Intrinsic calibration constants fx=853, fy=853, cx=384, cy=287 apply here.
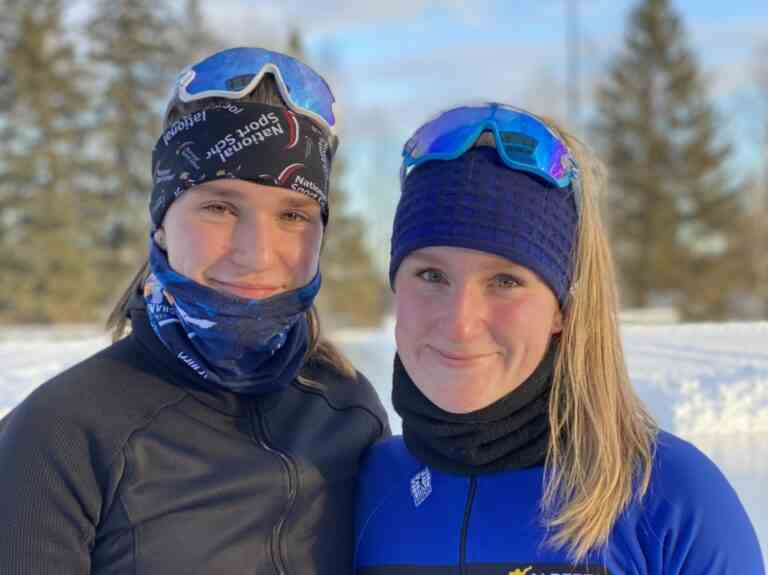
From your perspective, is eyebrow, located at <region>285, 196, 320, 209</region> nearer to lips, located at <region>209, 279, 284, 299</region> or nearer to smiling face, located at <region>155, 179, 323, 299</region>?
smiling face, located at <region>155, 179, 323, 299</region>

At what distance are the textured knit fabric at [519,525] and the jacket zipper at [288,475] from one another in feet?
0.78

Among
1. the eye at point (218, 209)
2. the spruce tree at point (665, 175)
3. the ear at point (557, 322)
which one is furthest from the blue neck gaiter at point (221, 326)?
the spruce tree at point (665, 175)

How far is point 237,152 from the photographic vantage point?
205 centimetres

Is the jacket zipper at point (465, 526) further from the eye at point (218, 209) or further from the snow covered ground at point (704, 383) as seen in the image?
the snow covered ground at point (704, 383)

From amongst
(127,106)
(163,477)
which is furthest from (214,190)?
(127,106)

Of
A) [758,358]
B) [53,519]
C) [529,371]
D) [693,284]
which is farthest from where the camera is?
[693,284]

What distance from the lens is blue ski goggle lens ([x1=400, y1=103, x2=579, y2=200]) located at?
1915mm

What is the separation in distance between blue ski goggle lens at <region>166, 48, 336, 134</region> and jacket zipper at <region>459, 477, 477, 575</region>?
999 mm

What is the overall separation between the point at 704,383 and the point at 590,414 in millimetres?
3260

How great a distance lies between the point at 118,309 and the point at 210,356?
19.5 inches

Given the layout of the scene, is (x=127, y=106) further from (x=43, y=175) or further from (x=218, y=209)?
(x=218, y=209)

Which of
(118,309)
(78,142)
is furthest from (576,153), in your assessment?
(78,142)

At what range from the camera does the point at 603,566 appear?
1822 mm

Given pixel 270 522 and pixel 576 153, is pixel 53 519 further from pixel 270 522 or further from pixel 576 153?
pixel 576 153
